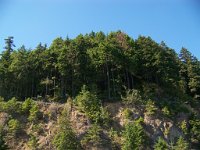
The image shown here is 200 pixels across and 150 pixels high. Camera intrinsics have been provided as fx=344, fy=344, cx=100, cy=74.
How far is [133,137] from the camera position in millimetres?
38188

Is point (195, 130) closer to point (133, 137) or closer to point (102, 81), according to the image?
point (133, 137)

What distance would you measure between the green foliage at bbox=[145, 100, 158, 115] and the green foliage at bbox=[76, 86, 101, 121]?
251 inches

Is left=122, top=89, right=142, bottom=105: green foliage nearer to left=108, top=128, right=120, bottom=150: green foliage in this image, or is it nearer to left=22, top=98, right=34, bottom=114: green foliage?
left=108, top=128, right=120, bottom=150: green foliage

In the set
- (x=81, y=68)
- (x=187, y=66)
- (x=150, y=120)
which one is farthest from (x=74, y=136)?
(x=187, y=66)

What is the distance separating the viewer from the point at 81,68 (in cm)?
4978

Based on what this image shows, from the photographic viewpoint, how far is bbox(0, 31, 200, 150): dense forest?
44353mm

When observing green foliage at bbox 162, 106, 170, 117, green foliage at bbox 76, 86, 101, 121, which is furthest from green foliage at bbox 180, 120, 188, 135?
green foliage at bbox 76, 86, 101, 121

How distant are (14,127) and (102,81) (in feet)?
51.9

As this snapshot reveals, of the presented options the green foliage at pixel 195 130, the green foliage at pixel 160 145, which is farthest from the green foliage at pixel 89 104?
the green foliage at pixel 195 130

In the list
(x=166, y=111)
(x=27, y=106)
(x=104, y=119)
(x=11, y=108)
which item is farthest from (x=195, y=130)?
(x=11, y=108)

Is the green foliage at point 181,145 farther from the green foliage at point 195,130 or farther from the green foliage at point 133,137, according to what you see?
the green foliage at point 195,130

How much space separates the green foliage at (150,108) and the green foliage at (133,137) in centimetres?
401

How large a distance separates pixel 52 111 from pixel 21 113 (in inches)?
156

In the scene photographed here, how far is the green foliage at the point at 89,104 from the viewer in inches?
1681
